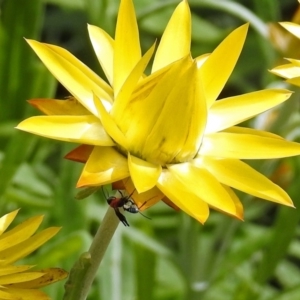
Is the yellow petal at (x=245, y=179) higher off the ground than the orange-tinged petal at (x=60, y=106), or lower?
lower

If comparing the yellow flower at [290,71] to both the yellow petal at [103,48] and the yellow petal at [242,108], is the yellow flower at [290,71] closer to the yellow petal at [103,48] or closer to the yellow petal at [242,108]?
the yellow petal at [242,108]

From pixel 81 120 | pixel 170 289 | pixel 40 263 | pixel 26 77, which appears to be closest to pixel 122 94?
pixel 81 120

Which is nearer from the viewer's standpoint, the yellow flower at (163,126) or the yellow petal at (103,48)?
the yellow flower at (163,126)

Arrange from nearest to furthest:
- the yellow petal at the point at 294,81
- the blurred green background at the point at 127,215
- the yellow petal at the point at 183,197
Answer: the yellow petal at the point at 183,197, the yellow petal at the point at 294,81, the blurred green background at the point at 127,215

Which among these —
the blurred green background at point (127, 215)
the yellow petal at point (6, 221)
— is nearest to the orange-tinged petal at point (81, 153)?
the yellow petal at point (6, 221)

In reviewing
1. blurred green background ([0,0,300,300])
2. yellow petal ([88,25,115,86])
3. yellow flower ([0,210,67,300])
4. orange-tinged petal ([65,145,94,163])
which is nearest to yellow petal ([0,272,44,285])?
yellow flower ([0,210,67,300])

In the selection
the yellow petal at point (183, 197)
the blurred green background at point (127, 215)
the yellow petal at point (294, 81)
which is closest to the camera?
the yellow petal at point (183, 197)

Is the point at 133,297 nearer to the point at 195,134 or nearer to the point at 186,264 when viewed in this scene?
the point at 186,264
